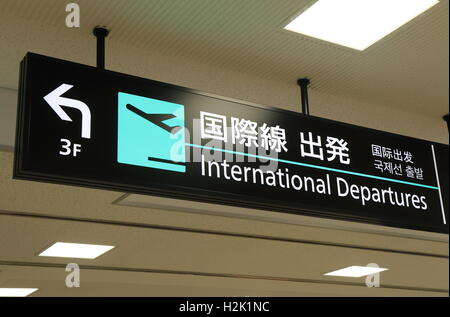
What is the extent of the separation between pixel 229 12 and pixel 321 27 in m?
0.48

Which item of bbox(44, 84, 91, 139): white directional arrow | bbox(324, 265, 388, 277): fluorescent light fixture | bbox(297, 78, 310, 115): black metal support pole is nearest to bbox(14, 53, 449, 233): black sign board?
bbox(44, 84, 91, 139): white directional arrow

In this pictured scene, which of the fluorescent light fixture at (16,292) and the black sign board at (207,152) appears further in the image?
the fluorescent light fixture at (16,292)

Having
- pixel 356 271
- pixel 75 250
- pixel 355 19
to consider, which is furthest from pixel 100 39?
pixel 356 271

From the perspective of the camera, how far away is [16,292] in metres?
7.35

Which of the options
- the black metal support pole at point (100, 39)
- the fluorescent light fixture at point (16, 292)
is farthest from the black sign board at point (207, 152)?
the fluorescent light fixture at point (16, 292)

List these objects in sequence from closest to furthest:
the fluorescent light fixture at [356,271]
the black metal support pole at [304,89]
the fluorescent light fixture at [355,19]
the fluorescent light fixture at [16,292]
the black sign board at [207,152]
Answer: the black sign board at [207,152] → the fluorescent light fixture at [355,19] → the black metal support pole at [304,89] → the fluorescent light fixture at [356,271] → the fluorescent light fixture at [16,292]

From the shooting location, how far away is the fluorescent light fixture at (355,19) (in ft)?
9.67

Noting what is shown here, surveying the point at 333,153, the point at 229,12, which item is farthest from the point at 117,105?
the point at 333,153

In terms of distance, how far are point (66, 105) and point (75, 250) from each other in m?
3.33

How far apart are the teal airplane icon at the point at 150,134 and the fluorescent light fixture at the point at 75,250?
304 centimetres

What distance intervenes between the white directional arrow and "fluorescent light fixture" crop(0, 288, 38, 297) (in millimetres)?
5270

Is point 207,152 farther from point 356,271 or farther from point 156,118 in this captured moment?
point 356,271

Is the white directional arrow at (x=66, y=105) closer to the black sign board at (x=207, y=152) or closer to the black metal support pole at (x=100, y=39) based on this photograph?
the black sign board at (x=207, y=152)
